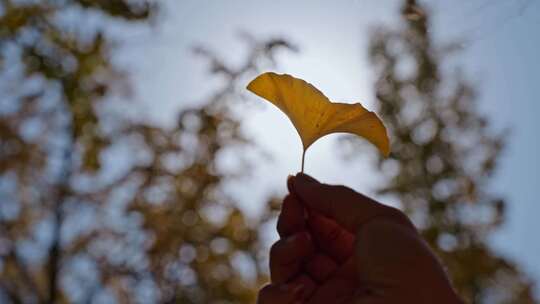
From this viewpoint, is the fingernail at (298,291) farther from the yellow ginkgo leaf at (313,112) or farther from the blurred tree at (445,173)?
the blurred tree at (445,173)

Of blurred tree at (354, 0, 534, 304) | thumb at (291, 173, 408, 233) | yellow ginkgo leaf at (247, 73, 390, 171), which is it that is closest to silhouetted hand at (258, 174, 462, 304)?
thumb at (291, 173, 408, 233)

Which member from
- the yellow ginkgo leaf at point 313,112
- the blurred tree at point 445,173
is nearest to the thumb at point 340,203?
the yellow ginkgo leaf at point 313,112

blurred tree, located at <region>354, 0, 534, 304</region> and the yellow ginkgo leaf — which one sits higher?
blurred tree, located at <region>354, 0, 534, 304</region>

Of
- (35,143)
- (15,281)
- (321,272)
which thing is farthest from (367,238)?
(15,281)

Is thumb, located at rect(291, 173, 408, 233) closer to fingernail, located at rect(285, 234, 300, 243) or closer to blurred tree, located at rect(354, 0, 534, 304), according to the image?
fingernail, located at rect(285, 234, 300, 243)

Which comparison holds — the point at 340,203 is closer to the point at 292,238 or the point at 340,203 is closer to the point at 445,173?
the point at 292,238

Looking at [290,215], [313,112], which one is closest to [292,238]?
[290,215]

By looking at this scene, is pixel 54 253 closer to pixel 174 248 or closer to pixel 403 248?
pixel 174 248

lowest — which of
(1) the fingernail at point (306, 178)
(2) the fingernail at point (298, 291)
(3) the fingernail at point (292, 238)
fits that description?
(2) the fingernail at point (298, 291)
